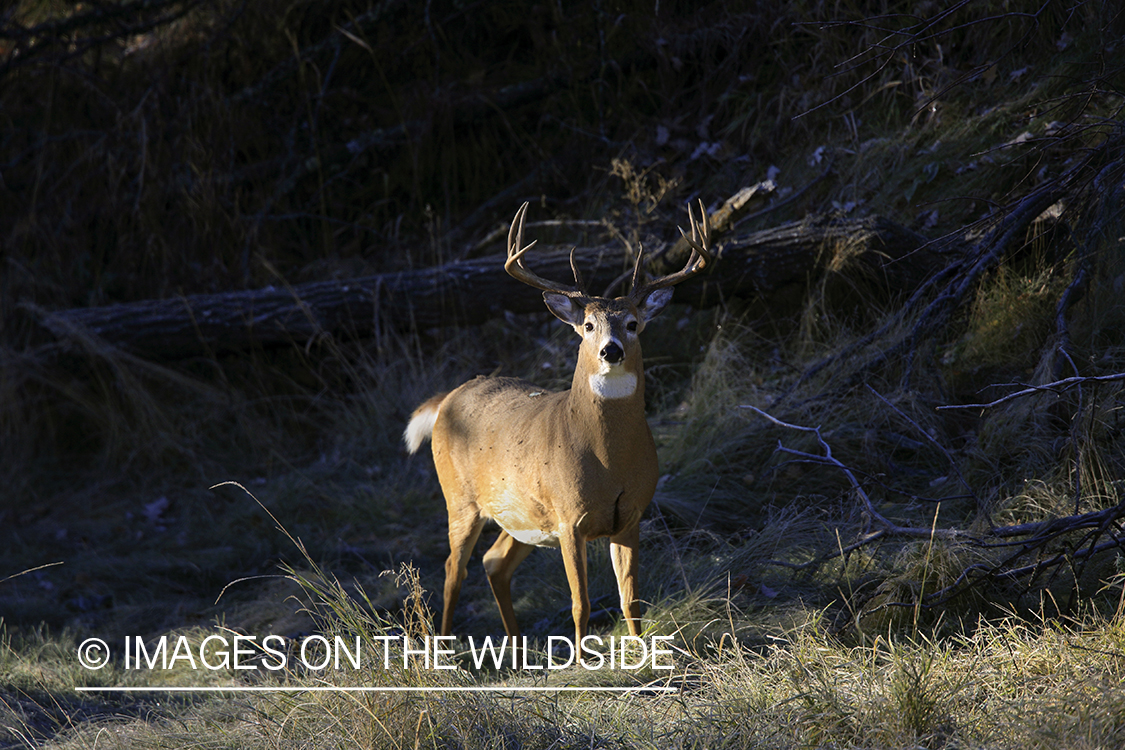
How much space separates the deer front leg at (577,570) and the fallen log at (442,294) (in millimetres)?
3056

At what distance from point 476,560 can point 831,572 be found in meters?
2.32

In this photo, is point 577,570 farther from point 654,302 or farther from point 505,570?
point 654,302

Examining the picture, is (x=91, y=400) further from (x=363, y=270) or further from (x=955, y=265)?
(x=955, y=265)

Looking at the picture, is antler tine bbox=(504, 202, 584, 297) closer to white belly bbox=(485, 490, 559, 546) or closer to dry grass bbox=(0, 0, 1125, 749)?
white belly bbox=(485, 490, 559, 546)

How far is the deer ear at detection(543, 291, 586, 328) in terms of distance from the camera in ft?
13.6

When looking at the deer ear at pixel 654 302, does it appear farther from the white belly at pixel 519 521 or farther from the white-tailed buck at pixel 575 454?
the white belly at pixel 519 521

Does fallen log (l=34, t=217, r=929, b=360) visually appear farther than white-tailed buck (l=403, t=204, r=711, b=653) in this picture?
Yes

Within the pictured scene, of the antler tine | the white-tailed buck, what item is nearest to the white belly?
the white-tailed buck

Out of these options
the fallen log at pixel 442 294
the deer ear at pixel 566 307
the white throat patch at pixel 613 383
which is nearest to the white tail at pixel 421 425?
the deer ear at pixel 566 307

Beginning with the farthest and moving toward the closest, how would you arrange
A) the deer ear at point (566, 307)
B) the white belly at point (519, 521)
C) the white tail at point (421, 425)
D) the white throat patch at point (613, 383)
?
1. the white tail at point (421, 425)
2. the white belly at point (519, 521)
3. the deer ear at point (566, 307)
4. the white throat patch at point (613, 383)

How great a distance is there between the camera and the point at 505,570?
16.0 feet

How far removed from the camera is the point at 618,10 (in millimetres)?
9047

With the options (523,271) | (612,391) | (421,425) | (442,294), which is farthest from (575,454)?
(442,294)

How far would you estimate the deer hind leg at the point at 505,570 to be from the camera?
15.8 feet
